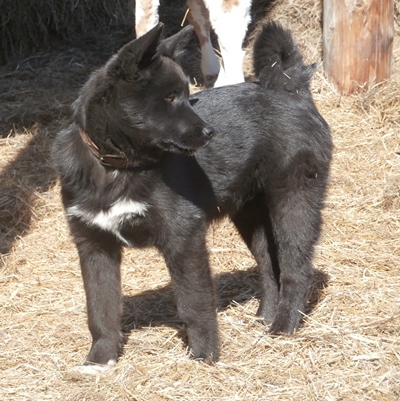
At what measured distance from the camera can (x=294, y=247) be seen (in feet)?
14.0

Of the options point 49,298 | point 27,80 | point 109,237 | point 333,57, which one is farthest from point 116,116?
point 27,80

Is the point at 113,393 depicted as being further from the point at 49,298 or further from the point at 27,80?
the point at 27,80

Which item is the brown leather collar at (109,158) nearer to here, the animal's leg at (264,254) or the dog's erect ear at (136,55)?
the dog's erect ear at (136,55)

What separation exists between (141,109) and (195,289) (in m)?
0.87

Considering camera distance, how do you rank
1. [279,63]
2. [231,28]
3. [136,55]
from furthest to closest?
[231,28] → [279,63] → [136,55]

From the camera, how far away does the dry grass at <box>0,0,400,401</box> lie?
3.73 metres

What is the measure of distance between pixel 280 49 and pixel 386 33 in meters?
3.64

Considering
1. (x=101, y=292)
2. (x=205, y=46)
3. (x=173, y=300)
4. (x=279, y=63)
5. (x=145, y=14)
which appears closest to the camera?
(x=101, y=292)

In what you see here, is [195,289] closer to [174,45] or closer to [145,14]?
[174,45]

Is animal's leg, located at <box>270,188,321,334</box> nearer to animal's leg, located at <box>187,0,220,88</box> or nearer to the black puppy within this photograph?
the black puppy

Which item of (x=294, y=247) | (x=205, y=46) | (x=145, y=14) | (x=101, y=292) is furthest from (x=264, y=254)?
(x=205, y=46)

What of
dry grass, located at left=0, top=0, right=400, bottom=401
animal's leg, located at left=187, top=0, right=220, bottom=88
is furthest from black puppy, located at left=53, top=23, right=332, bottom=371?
animal's leg, located at left=187, top=0, right=220, bottom=88

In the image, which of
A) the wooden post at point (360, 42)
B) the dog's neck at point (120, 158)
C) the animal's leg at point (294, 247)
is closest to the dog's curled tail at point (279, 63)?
the animal's leg at point (294, 247)

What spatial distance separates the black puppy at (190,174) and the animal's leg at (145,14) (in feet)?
7.02
